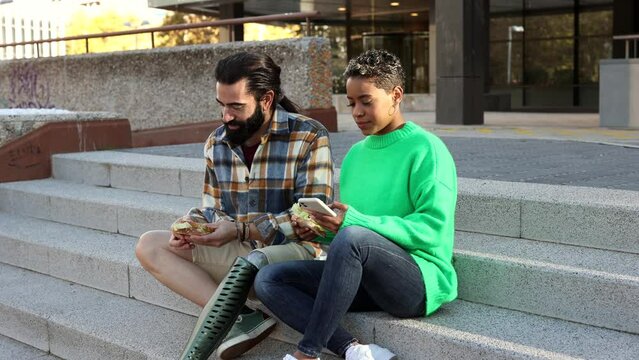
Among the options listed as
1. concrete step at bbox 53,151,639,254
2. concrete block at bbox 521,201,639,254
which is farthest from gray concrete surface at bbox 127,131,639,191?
concrete block at bbox 521,201,639,254

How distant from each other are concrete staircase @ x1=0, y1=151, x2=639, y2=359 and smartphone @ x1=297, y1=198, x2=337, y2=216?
0.57 metres

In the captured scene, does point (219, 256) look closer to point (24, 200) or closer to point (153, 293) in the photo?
point (153, 293)

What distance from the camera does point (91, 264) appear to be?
207 inches

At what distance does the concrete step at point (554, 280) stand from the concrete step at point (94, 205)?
220 centimetres

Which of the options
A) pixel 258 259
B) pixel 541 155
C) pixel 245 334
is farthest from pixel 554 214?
pixel 541 155

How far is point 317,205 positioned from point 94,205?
3256mm

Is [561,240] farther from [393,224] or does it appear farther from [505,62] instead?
[505,62]

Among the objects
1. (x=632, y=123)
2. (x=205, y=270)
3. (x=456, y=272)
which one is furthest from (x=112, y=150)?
(x=632, y=123)

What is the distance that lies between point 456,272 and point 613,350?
93cm

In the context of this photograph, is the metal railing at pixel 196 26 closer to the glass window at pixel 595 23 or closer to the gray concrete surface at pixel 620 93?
the gray concrete surface at pixel 620 93

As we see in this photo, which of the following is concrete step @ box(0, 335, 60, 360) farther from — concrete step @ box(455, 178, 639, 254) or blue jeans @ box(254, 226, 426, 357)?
concrete step @ box(455, 178, 639, 254)

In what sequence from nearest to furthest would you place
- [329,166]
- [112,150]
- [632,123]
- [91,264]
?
[329,166], [91,264], [112,150], [632,123]

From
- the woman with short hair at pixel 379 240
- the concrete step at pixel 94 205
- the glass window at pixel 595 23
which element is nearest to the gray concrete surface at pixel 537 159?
the concrete step at pixel 94 205

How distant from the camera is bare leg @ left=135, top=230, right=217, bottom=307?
153 inches
